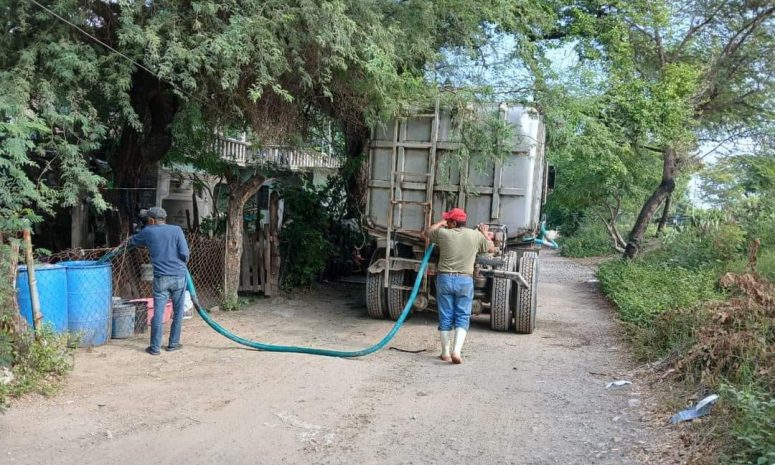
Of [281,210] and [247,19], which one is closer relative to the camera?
[247,19]

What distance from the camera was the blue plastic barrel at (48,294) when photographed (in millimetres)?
6281

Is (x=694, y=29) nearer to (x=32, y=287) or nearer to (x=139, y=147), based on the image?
A: (x=139, y=147)

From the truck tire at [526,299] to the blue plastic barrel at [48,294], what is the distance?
222 inches

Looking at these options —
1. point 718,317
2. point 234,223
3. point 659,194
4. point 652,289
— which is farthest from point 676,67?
point 234,223

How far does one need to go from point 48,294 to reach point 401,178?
4.67m

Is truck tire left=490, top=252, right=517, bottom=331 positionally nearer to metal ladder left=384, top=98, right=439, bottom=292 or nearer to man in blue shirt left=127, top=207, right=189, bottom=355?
metal ladder left=384, top=98, right=439, bottom=292

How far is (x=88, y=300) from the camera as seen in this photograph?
7027mm

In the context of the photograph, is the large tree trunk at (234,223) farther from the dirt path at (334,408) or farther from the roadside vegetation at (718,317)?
the roadside vegetation at (718,317)

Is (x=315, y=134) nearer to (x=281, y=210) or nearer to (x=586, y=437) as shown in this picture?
(x=281, y=210)

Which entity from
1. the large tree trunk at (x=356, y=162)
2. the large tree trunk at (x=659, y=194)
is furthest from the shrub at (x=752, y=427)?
the large tree trunk at (x=659, y=194)

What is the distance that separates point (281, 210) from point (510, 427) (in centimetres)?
833

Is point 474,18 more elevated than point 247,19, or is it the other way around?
point 474,18

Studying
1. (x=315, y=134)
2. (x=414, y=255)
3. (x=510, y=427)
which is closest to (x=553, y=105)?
(x=414, y=255)

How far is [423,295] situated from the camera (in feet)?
29.7
